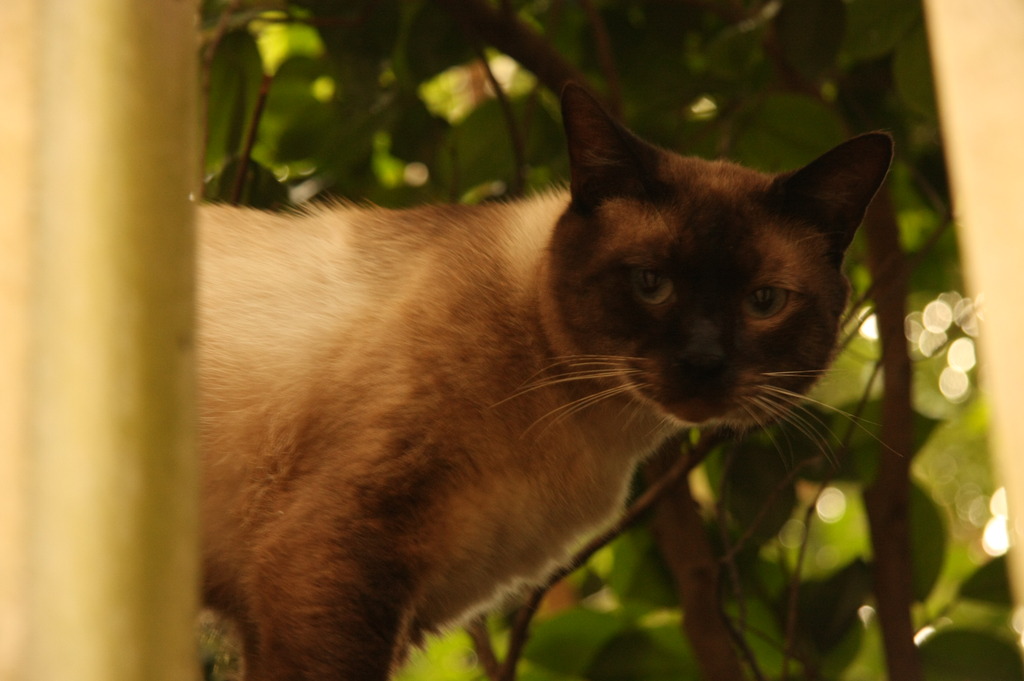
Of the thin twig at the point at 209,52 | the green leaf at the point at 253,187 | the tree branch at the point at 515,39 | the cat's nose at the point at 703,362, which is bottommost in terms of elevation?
the cat's nose at the point at 703,362

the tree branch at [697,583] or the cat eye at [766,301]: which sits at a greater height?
the cat eye at [766,301]

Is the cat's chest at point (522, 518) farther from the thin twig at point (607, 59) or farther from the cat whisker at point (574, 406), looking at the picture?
the thin twig at point (607, 59)

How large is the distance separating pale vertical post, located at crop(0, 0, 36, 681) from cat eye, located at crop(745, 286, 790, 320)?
0.86m

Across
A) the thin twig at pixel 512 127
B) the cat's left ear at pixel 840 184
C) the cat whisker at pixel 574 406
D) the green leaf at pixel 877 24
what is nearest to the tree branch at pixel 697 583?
the cat whisker at pixel 574 406

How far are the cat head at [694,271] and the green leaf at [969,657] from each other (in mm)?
Answer: 595

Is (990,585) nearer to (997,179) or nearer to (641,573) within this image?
(641,573)

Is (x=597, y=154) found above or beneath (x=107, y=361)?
above

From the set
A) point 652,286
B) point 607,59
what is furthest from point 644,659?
point 607,59

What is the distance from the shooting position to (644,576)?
1.71 meters

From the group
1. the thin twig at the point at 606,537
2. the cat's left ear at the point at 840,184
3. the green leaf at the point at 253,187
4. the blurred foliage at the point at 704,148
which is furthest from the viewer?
the green leaf at the point at 253,187

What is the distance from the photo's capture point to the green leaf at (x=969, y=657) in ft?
4.83

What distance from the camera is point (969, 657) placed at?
1501mm

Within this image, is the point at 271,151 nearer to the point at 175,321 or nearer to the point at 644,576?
the point at 644,576

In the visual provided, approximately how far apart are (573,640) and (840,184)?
0.87m
